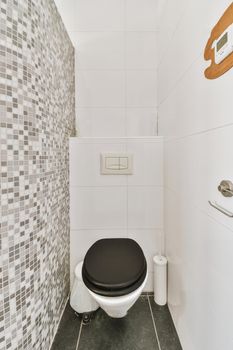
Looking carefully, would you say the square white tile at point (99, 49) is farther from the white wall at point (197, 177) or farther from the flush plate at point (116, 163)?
the flush plate at point (116, 163)

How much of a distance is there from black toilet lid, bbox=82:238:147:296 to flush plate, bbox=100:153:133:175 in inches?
20.1

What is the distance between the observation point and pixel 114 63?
5.11 ft

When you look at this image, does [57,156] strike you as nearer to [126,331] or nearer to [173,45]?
[173,45]

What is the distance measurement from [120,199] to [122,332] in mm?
821

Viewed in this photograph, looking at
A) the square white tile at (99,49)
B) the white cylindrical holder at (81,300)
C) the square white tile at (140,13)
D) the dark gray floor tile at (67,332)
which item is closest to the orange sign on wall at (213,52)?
the square white tile at (99,49)

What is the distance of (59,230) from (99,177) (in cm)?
47

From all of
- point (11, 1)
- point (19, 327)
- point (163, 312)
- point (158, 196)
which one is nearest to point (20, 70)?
point (11, 1)

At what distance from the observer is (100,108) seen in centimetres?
159

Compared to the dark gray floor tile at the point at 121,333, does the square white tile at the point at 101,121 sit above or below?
above

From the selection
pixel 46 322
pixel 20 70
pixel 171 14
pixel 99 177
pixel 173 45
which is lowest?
pixel 46 322

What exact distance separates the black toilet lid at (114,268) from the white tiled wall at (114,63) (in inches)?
37.0

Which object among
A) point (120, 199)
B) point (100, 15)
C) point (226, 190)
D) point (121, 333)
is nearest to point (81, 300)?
point (121, 333)

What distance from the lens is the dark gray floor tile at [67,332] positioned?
1037 mm

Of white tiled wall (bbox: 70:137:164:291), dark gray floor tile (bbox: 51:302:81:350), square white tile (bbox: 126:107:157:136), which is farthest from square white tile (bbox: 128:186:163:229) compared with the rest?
dark gray floor tile (bbox: 51:302:81:350)
